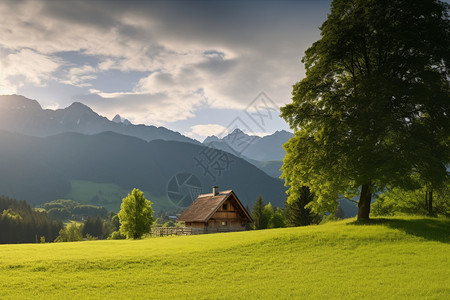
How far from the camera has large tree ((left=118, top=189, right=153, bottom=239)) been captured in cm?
Result: 4338

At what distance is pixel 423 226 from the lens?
898 inches

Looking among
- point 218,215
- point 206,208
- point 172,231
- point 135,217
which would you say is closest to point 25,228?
point 172,231

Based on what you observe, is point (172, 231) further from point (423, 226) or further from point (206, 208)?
point (423, 226)

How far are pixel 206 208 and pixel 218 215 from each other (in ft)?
6.94

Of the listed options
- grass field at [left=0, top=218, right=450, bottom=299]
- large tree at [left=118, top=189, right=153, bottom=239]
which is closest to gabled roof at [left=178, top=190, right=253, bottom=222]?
large tree at [left=118, top=189, right=153, bottom=239]

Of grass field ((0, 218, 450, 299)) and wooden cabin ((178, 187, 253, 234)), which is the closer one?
grass field ((0, 218, 450, 299))

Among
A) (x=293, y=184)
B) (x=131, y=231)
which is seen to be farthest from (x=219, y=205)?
(x=293, y=184)

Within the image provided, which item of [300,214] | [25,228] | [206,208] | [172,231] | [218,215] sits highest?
[206,208]

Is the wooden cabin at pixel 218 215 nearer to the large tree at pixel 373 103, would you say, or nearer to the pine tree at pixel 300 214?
the pine tree at pixel 300 214

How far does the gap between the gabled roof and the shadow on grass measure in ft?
83.0

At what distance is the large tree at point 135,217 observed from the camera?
43375 mm

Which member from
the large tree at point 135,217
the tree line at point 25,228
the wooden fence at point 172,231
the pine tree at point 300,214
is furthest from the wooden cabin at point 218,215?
the tree line at point 25,228

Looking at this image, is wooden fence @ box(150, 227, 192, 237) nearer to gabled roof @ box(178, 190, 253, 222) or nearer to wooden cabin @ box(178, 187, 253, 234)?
wooden cabin @ box(178, 187, 253, 234)

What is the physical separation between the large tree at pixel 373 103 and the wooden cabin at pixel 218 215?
78.0 feet
